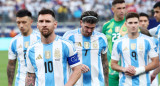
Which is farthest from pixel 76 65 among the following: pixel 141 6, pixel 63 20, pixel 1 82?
pixel 141 6

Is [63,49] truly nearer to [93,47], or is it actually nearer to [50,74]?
[50,74]

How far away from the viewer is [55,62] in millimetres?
4719

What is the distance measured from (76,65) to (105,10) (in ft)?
62.3

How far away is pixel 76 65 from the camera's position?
4.72 metres

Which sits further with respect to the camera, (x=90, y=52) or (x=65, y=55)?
(x=90, y=52)

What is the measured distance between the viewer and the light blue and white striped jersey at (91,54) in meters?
6.16

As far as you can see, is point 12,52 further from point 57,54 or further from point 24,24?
point 57,54

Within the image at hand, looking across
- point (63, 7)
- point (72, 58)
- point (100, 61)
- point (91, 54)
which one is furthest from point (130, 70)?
point (63, 7)

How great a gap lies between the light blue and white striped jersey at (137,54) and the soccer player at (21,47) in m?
1.55

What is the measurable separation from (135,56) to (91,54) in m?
0.68

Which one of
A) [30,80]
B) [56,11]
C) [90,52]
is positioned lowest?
[30,80]

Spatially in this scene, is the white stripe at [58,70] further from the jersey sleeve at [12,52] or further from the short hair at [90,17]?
the jersey sleeve at [12,52]

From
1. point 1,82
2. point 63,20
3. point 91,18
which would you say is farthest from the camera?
point 63,20

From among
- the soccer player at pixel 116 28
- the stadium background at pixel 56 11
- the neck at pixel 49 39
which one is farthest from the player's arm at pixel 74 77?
the stadium background at pixel 56 11
